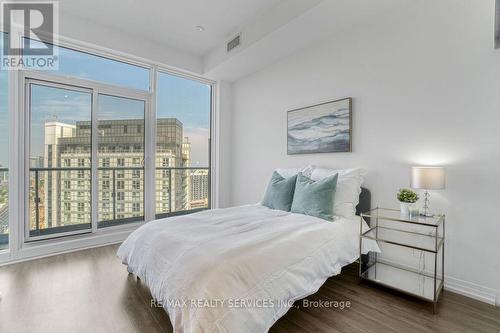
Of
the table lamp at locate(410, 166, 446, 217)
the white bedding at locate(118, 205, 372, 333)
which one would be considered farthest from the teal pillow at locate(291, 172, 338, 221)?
the table lamp at locate(410, 166, 446, 217)

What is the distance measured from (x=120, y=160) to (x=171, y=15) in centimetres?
214

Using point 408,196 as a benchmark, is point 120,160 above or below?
above

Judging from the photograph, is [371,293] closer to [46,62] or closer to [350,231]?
[350,231]

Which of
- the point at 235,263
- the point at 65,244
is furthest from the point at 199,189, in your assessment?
the point at 235,263

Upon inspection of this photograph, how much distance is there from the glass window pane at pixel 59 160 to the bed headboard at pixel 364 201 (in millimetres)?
3541

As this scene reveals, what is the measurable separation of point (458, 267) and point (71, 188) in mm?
4490

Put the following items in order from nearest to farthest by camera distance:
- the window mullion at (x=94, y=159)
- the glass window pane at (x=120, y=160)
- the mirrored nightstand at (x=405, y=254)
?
the mirrored nightstand at (x=405, y=254) → the window mullion at (x=94, y=159) → the glass window pane at (x=120, y=160)

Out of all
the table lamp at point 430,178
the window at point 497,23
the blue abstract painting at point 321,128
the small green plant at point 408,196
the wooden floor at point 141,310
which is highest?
the window at point 497,23

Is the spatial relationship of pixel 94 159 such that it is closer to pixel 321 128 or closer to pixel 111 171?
pixel 111 171

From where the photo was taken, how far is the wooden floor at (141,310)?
168 cm

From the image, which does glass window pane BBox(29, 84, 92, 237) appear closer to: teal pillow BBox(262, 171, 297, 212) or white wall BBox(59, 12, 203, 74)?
white wall BBox(59, 12, 203, 74)

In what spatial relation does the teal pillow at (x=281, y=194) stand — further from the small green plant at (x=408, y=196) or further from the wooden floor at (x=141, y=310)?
the small green plant at (x=408, y=196)

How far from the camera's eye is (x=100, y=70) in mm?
3436

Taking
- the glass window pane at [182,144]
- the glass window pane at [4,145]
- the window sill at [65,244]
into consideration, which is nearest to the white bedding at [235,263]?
the window sill at [65,244]
